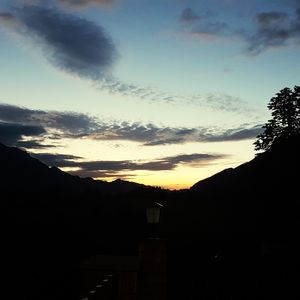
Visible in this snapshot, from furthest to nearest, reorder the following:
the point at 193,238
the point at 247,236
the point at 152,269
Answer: the point at 193,238
the point at 247,236
the point at 152,269

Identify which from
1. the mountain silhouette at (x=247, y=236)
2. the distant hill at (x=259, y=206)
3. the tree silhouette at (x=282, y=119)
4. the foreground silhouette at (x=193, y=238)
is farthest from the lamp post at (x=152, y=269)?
the tree silhouette at (x=282, y=119)

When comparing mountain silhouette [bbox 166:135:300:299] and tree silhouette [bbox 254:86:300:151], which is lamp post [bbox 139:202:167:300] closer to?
mountain silhouette [bbox 166:135:300:299]

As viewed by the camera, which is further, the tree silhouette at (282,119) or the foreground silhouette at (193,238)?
the tree silhouette at (282,119)

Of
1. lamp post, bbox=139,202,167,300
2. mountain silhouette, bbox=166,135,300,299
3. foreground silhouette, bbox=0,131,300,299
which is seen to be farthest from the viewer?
foreground silhouette, bbox=0,131,300,299

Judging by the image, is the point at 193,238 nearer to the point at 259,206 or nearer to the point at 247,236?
the point at 247,236

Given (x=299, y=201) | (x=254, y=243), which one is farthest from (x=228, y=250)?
(x=299, y=201)

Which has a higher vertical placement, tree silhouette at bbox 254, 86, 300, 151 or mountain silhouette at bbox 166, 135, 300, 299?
tree silhouette at bbox 254, 86, 300, 151

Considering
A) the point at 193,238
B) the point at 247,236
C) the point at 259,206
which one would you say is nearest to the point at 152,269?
the point at 247,236

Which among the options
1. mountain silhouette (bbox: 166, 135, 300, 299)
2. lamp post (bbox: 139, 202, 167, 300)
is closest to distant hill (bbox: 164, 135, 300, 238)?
mountain silhouette (bbox: 166, 135, 300, 299)

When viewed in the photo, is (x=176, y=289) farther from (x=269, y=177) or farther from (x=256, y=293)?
(x=269, y=177)

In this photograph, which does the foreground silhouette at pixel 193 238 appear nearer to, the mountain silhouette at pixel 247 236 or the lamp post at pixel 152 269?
the mountain silhouette at pixel 247 236

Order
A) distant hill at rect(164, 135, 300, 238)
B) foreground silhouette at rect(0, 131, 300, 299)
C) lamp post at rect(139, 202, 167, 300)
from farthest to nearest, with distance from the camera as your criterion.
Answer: distant hill at rect(164, 135, 300, 238) < foreground silhouette at rect(0, 131, 300, 299) < lamp post at rect(139, 202, 167, 300)

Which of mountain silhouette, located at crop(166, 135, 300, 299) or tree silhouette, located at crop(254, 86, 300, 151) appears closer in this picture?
mountain silhouette, located at crop(166, 135, 300, 299)

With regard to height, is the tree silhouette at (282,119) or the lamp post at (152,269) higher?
the tree silhouette at (282,119)
